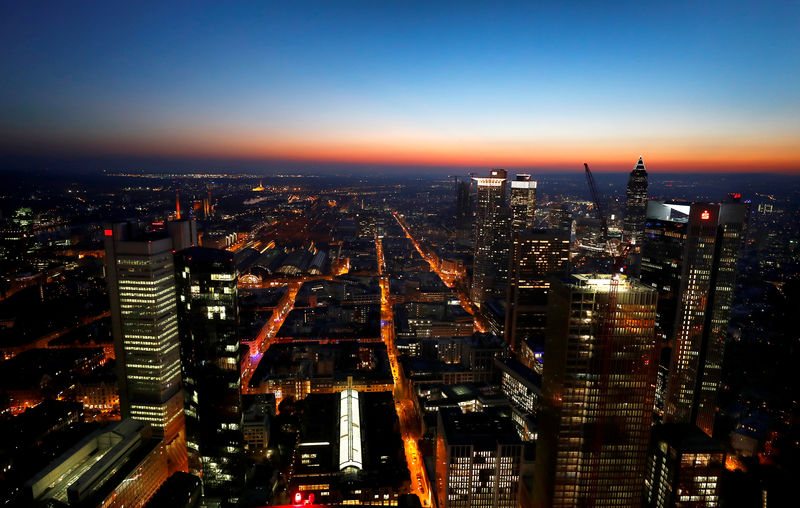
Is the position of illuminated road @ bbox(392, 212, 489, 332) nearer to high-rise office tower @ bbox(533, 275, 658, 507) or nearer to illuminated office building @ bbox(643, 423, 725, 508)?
illuminated office building @ bbox(643, 423, 725, 508)

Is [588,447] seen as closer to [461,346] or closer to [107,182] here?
[461,346]

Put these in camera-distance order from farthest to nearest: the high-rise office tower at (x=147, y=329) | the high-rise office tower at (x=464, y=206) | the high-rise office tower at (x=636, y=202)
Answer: the high-rise office tower at (x=464, y=206)
the high-rise office tower at (x=636, y=202)
the high-rise office tower at (x=147, y=329)

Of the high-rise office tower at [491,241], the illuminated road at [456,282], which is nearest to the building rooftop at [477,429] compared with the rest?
the illuminated road at [456,282]

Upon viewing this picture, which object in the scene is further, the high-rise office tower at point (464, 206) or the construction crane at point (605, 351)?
the high-rise office tower at point (464, 206)

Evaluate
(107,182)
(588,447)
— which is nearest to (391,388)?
(588,447)

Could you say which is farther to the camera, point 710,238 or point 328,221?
point 328,221

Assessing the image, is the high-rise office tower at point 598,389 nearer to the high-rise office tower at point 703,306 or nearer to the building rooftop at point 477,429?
the building rooftop at point 477,429

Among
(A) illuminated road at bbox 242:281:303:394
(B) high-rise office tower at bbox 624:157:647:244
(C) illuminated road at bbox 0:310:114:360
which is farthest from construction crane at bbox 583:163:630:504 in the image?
(B) high-rise office tower at bbox 624:157:647:244
